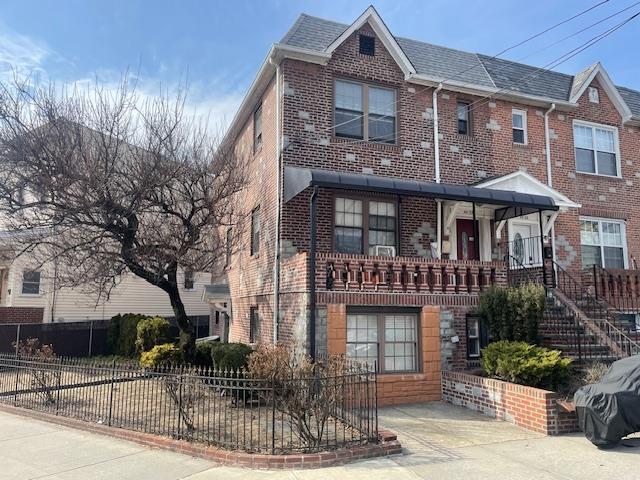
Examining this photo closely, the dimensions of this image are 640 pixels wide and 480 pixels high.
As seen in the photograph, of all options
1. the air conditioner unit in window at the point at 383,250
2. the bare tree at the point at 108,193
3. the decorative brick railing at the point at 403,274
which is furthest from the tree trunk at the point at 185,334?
the air conditioner unit in window at the point at 383,250

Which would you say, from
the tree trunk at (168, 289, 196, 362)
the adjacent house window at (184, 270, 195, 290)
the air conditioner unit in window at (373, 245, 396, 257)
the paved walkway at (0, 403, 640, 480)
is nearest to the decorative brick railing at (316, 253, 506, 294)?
the air conditioner unit in window at (373, 245, 396, 257)

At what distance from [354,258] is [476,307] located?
302cm

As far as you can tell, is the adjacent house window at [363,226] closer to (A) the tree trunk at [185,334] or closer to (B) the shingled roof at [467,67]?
(B) the shingled roof at [467,67]

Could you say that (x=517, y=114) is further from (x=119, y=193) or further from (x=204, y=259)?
(x=119, y=193)

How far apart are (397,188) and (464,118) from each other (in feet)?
17.1

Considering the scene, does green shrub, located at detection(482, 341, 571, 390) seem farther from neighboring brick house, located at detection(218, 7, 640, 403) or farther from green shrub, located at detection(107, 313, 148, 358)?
green shrub, located at detection(107, 313, 148, 358)

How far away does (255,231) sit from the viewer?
14977mm

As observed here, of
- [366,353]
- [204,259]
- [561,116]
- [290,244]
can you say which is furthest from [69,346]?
[561,116]

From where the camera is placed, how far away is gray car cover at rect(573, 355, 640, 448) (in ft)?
23.7

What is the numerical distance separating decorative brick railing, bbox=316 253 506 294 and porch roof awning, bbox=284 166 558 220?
4.85 ft

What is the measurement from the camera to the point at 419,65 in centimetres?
1497

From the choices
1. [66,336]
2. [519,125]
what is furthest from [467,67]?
[66,336]

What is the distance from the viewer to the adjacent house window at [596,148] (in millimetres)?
16422

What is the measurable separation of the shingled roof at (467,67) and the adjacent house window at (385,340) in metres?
7.06
